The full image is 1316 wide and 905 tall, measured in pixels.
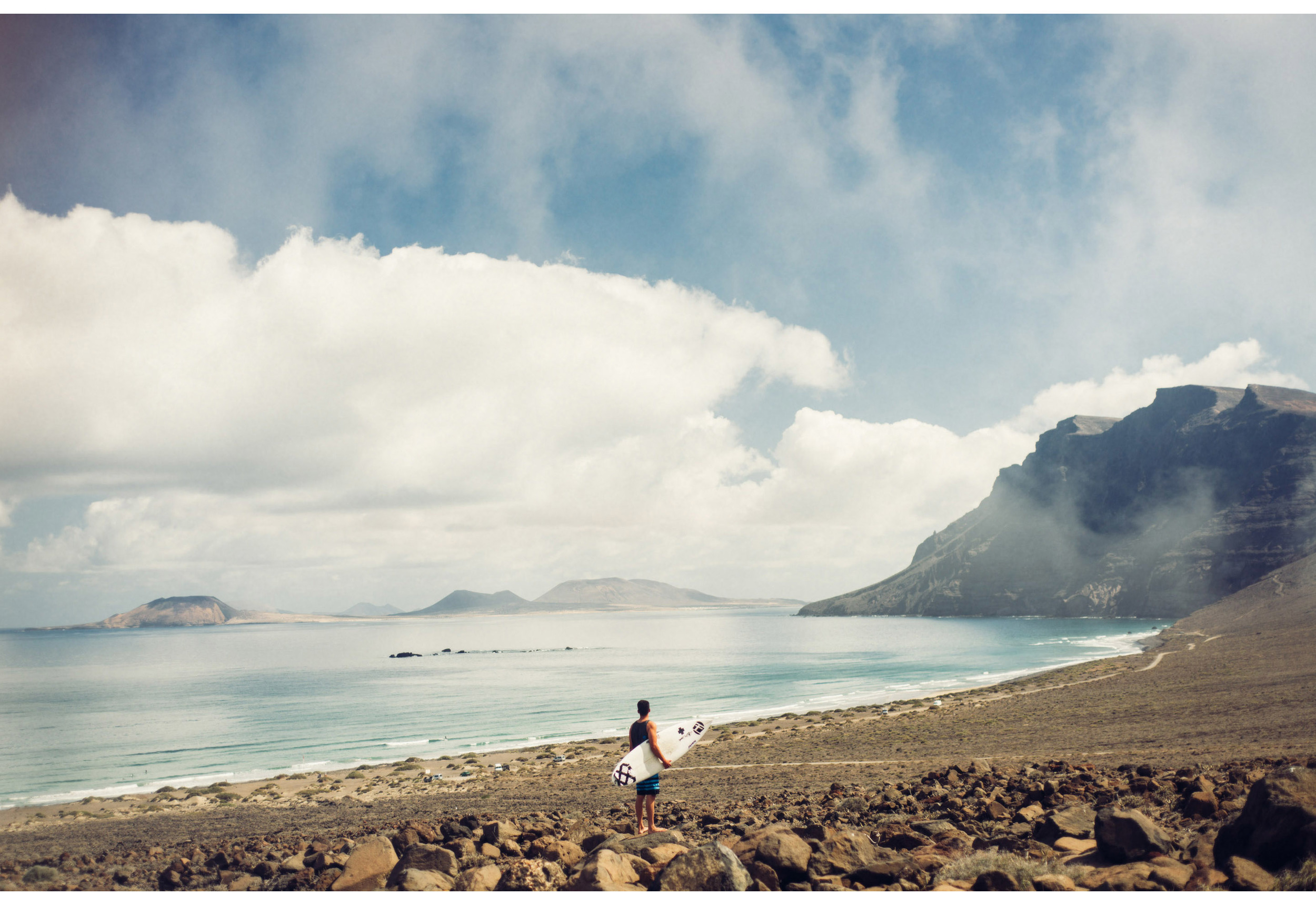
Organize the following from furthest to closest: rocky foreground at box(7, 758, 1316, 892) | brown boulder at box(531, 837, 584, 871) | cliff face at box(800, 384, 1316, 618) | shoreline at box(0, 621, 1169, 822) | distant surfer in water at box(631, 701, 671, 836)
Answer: cliff face at box(800, 384, 1316, 618)
shoreline at box(0, 621, 1169, 822)
distant surfer in water at box(631, 701, 671, 836)
brown boulder at box(531, 837, 584, 871)
rocky foreground at box(7, 758, 1316, 892)

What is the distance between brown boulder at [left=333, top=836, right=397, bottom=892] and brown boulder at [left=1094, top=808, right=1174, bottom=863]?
9325 mm

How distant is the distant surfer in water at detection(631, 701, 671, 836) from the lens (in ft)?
34.0

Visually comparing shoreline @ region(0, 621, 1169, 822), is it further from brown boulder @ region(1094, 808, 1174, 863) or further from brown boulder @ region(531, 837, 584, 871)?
brown boulder @ region(1094, 808, 1174, 863)

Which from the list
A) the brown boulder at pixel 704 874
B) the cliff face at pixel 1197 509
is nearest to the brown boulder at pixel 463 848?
the brown boulder at pixel 704 874

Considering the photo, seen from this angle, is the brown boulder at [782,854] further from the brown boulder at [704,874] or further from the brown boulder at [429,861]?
the brown boulder at [429,861]

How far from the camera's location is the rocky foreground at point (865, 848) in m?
7.08

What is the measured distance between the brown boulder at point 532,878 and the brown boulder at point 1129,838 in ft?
22.1

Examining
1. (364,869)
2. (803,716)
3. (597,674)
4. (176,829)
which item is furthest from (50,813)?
(597,674)

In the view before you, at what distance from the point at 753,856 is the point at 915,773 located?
12.0 metres

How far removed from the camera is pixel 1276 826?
693 cm

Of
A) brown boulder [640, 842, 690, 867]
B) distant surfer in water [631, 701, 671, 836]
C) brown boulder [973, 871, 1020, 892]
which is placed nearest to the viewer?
brown boulder [973, 871, 1020, 892]

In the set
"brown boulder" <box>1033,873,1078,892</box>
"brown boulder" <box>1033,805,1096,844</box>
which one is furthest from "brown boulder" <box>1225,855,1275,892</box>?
"brown boulder" <box>1033,805,1096,844</box>

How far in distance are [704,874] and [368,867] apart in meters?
5.04

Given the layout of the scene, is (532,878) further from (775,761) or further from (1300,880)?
(775,761)
